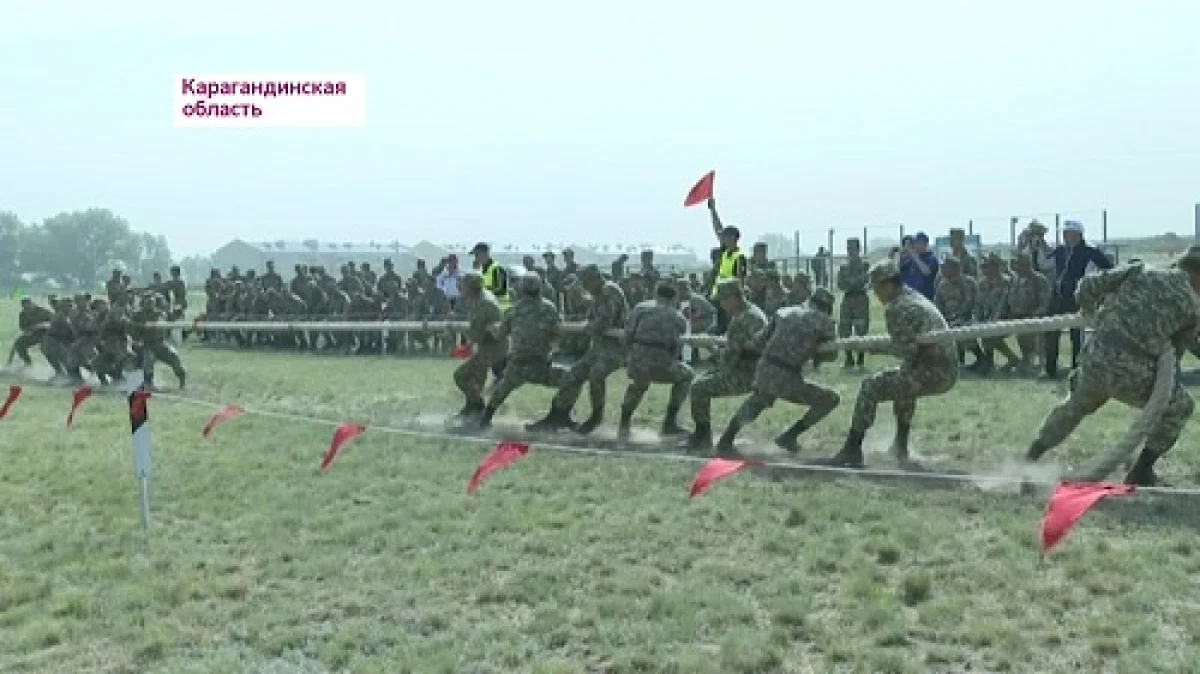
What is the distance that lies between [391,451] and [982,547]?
569 centimetres

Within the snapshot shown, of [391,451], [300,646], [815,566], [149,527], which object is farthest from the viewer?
[391,451]

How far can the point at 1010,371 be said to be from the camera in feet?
Answer: 51.4

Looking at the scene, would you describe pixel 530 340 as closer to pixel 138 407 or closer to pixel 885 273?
pixel 885 273

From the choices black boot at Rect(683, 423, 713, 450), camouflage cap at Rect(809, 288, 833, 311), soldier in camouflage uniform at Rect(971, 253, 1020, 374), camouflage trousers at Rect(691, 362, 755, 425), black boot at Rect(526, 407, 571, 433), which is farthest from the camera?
soldier in camouflage uniform at Rect(971, 253, 1020, 374)

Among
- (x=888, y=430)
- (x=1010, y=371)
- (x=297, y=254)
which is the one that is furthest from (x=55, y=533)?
(x=297, y=254)

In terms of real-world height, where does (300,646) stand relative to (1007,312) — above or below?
below

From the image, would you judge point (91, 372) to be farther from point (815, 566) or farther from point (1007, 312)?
point (815, 566)

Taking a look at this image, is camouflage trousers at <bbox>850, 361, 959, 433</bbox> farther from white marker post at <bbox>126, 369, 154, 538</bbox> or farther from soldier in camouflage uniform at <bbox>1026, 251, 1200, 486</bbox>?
white marker post at <bbox>126, 369, 154, 538</bbox>

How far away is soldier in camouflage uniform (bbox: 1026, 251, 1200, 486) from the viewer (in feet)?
25.2

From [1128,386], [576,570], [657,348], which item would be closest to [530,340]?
[657,348]

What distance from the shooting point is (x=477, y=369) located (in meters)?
12.9

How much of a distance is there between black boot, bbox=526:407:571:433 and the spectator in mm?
6278

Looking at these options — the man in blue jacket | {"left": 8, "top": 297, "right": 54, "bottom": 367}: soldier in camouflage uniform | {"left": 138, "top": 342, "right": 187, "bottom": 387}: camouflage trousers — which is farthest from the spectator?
{"left": 8, "top": 297, "right": 54, "bottom": 367}: soldier in camouflage uniform

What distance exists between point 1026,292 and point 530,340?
6.85 metres
